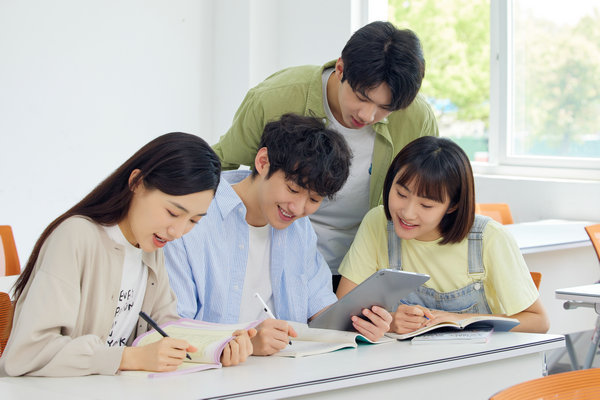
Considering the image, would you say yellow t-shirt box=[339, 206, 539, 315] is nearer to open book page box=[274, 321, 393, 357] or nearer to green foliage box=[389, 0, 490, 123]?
open book page box=[274, 321, 393, 357]

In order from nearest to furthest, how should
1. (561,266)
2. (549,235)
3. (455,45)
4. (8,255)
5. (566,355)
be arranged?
(8,255) < (561,266) < (549,235) < (566,355) < (455,45)

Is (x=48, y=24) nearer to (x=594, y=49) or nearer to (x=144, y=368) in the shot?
(x=594, y=49)

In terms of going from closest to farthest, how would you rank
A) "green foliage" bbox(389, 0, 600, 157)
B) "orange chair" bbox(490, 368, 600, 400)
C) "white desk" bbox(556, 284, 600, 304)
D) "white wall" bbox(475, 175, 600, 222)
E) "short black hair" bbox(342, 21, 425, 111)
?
"orange chair" bbox(490, 368, 600, 400)
"short black hair" bbox(342, 21, 425, 111)
"white desk" bbox(556, 284, 600, 304)
"white wall" bbox(475, 175, 600, 222)
"green foliage" bbox(389, 0, 600, 157)

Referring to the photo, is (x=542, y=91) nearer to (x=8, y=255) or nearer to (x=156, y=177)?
(x=8, y=255)

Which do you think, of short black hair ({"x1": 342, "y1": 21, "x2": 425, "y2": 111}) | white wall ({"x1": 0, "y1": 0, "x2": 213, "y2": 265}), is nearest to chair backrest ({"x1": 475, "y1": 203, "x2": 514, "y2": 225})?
short black hair ({"x1": 342, "y1": 21, "x2": 425, "y2": 111})

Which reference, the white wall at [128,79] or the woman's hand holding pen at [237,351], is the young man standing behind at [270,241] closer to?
the woman's hand holding pen at [237,351]

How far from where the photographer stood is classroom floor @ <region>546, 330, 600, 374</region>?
3.71 meters

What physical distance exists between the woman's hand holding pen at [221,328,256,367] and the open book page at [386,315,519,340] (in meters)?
0.42

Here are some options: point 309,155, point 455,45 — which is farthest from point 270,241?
point 455,45

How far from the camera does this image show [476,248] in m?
1.92

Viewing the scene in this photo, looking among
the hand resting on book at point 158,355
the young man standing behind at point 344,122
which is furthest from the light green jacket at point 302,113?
the hand resting on book at point 158,355

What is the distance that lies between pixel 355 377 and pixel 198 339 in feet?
1.06

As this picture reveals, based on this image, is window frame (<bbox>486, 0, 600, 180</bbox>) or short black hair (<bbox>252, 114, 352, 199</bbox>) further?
window frame (<bbox>486, 0, 600, 180</bbox>)

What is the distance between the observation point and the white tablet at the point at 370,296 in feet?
4.92
